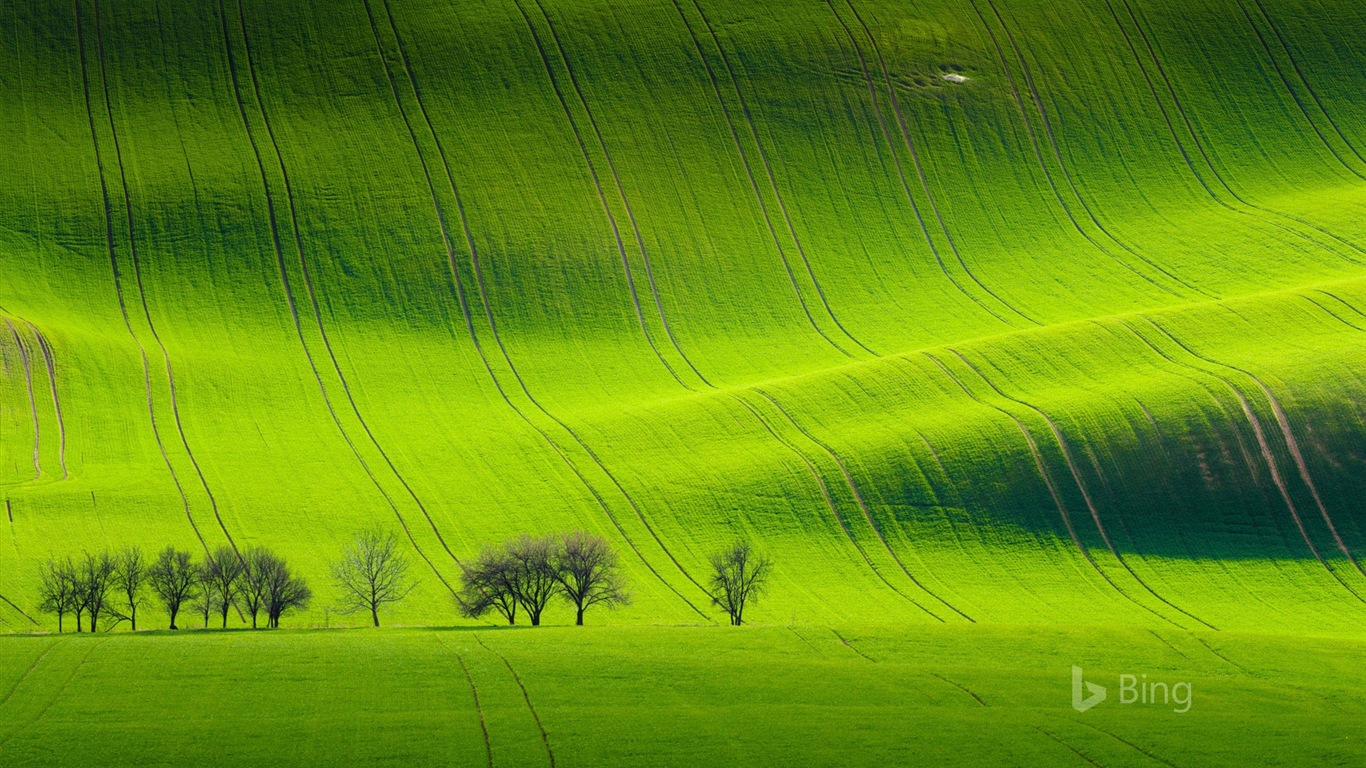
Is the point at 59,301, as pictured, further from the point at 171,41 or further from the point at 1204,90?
the point at 1204,90

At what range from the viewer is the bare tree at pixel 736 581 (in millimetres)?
54906

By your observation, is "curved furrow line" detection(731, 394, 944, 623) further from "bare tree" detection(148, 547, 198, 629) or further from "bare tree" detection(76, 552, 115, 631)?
"bare tree" detection(76, 552, 115, 631)

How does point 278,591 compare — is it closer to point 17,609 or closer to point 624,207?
point 17,609

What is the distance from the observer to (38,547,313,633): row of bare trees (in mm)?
52062

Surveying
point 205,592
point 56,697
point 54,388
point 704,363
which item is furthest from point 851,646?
point 54,388

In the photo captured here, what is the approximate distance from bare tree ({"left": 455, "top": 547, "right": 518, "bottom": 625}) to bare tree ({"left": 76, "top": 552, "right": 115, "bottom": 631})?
476 inches

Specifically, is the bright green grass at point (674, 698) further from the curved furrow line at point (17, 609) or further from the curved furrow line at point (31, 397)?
the curved furrow line at point (31, 397)

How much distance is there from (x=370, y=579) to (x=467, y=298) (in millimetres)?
37967

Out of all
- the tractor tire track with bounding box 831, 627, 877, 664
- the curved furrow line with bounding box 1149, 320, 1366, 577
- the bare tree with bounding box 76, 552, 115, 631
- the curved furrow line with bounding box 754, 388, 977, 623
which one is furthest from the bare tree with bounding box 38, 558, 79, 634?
the curved furrow line with bounding box 1149, 320, 1366, 577

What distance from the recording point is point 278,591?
52.2m

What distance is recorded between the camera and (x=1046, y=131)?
106 meters

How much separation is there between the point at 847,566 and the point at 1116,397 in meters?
17.0

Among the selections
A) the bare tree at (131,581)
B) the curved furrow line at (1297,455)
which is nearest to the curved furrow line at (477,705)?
the bare tree at (131,581)

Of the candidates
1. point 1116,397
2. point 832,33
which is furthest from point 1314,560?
point 832,33
